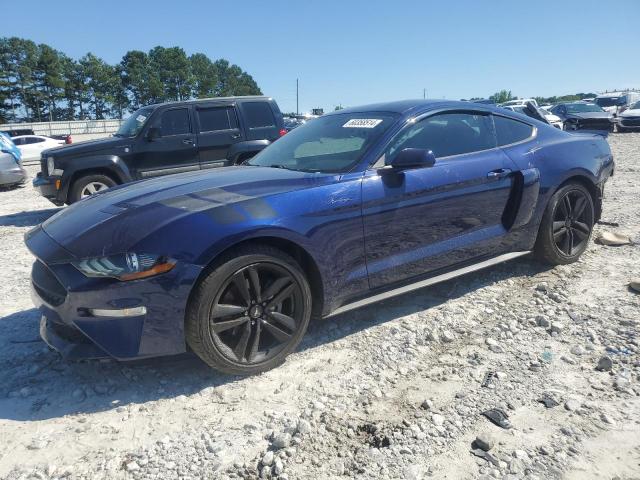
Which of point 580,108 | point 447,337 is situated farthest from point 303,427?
point 580,108

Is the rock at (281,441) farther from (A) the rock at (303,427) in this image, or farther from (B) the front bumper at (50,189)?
(B) the front bumper at (50,189)

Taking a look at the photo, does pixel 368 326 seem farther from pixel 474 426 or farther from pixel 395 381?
pixel 474 426

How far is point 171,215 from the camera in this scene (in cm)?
277

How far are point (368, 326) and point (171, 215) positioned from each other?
161 cm

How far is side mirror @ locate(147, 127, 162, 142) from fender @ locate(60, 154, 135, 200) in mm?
581

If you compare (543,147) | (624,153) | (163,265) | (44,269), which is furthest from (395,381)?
(624,153)

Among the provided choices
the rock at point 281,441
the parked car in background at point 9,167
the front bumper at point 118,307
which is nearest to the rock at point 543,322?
the rock at point 281,441

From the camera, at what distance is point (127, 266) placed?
259 centimetres

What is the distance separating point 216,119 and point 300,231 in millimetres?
6272

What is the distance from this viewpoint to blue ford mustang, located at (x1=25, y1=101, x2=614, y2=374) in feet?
8.62

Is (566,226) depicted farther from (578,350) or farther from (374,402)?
(374,402)

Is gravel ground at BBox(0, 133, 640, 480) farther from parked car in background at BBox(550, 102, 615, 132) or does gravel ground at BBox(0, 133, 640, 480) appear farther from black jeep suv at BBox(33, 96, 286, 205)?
parked car in background at BBox(550, 102, 615, 132)

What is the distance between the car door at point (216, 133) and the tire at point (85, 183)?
155 cm

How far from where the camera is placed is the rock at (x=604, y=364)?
9.57ft
